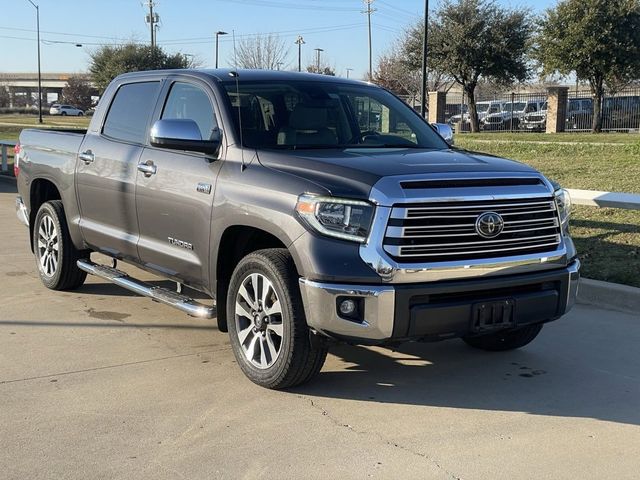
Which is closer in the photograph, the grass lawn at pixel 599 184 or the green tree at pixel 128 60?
the grass lawn at pixel 599 184

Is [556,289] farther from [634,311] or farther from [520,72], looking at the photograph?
[520,72]

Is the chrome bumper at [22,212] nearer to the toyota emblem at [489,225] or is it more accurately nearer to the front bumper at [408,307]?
the front bumper at [408,307]

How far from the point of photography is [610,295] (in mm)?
6723

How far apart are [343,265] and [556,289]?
1423mm

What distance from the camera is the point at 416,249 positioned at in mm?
4098

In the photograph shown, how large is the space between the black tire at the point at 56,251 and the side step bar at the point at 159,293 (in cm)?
27

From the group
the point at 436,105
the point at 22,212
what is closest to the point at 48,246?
the point at 22,212

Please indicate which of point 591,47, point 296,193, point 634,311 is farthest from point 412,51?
point 296,193

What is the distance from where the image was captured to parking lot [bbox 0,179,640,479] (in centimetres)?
369

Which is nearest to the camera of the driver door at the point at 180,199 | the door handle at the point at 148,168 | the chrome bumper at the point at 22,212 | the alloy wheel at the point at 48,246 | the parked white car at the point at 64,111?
the driver door at the point at 180,199

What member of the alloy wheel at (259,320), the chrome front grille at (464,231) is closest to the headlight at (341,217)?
the chrome front grille at (464,231)

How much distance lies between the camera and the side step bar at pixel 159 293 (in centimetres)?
504

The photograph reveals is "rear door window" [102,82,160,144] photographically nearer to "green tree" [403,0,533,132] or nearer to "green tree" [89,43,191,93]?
"green tree" [403,0,533,132]

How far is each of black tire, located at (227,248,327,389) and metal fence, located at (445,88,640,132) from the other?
2796cm
